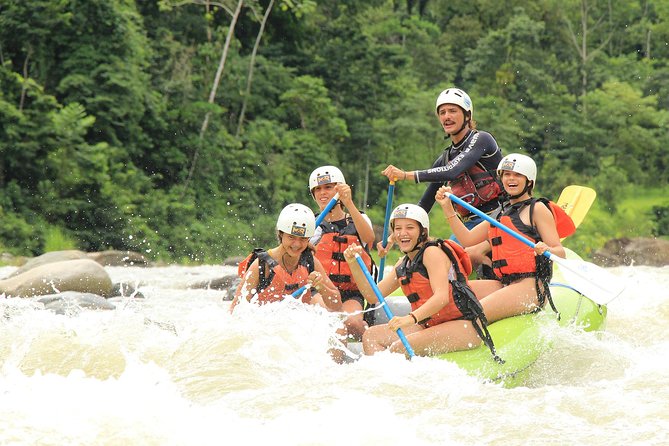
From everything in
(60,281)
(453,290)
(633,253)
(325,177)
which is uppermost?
(325,177)

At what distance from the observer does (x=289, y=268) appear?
6.96 m

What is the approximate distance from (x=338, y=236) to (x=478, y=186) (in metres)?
1.06

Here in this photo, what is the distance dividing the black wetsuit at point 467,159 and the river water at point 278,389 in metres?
1.20

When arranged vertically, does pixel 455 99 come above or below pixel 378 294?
above

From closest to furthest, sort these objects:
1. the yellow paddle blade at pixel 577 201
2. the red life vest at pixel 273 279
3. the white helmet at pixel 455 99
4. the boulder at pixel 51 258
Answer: the red life vest at pixel 273 279
the white helmet at pixel 455 99
the yellow paddle blade at pixel 577 201
the boulder at pixel 51 258

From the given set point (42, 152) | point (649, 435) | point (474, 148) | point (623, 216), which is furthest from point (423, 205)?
point (623, 216)

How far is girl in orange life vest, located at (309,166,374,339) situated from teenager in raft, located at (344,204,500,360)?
25.0 inches

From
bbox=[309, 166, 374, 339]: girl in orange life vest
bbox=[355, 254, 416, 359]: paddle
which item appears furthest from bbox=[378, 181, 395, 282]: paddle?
bbox=[355, 254, 416, 359]: paddle

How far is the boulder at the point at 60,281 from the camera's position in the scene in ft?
38.2

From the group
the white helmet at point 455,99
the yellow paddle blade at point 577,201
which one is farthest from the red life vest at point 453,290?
the yellow paddle blade at point 577,201

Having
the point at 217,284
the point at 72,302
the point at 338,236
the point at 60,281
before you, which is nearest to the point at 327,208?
the point at 338,236

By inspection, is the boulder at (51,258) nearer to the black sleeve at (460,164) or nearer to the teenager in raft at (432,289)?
the black sleeve at (460,164)

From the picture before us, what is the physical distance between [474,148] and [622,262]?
15195mm

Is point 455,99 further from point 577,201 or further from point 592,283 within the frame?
point 577,201
